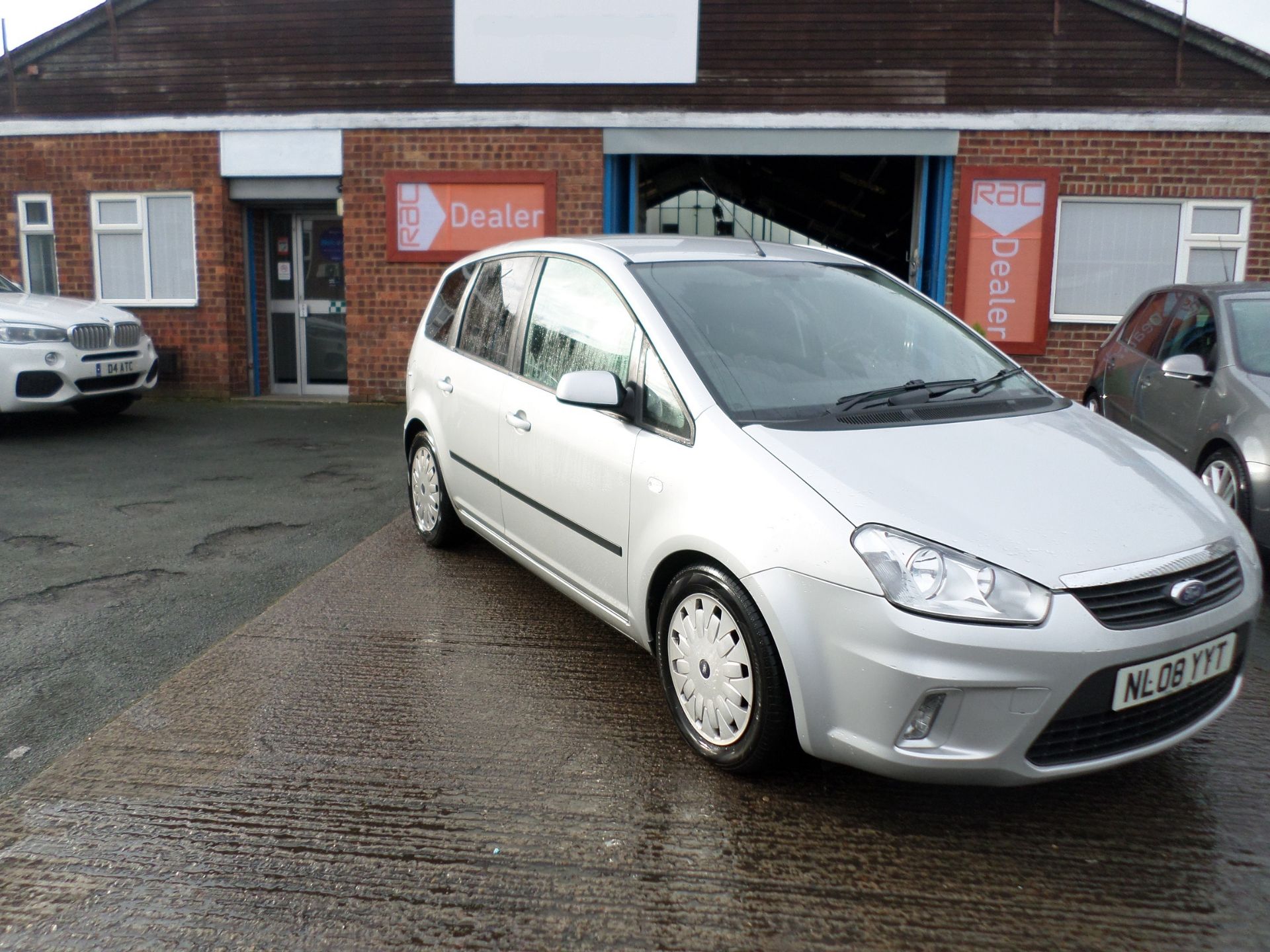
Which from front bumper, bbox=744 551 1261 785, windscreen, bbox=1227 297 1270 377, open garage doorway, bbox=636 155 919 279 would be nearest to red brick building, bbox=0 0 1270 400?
open garage doorway, bbox=636 155 919 279

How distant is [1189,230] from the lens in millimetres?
11375

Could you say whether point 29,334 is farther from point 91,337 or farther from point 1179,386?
point 1179,386

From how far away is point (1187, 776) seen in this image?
10.5 ft

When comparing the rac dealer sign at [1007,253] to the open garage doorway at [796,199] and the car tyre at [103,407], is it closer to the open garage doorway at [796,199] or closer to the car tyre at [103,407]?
the open garage doorway at [796,199]

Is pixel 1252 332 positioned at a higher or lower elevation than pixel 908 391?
higher

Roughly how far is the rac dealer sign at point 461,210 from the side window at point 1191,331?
711cm

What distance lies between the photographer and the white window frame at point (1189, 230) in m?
11.3

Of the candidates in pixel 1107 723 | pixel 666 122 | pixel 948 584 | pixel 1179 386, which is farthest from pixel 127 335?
pixel 1107 723

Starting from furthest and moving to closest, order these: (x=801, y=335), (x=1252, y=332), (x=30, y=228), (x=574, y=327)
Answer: (x=30, y=228) → (x=1252, y=332) → (x=574, y=327) → (x=801, y=335)

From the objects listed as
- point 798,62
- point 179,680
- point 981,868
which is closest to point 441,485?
point 179,680

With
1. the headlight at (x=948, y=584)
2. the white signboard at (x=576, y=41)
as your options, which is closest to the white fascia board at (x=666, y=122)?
the white signboard at (x=576, y=41)

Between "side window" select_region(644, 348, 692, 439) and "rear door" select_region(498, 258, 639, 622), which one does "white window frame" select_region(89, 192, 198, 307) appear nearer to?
"rear door" select_region(498, 258, 639, 622)

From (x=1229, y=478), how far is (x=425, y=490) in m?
4.23

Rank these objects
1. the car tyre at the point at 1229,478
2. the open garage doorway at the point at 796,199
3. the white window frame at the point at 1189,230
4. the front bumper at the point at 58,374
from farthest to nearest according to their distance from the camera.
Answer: the open garage doorway at the point at 796,199, the white window frame at the point at 1189,230, the front bumper at the point at 58,374, the car tyre at the point at 1229,478
